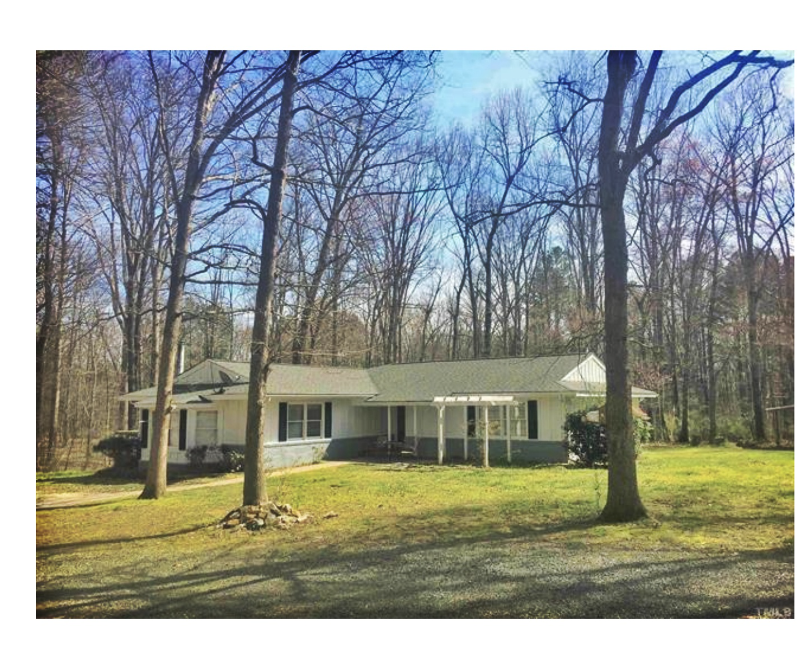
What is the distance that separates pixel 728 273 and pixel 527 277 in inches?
91.9

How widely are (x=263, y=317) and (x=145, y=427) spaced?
6.76 feet

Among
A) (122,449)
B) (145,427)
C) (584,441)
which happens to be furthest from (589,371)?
(122,449)

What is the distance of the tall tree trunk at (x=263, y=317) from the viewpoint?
583 cm

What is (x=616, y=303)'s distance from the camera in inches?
214

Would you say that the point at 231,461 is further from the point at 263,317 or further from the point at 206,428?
the point at 263,317

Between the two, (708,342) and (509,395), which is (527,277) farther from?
(509,395)

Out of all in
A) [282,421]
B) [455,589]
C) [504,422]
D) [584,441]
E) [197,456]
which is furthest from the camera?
[504,422]

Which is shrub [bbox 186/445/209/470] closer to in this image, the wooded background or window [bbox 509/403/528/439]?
the wooded background

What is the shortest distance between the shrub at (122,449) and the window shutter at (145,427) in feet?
0.20

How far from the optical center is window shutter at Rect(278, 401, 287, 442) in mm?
10484

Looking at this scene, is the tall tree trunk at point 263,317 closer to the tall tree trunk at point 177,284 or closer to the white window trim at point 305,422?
the tall tree trunk at point 177,284

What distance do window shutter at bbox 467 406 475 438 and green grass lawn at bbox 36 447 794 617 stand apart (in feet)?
17.7

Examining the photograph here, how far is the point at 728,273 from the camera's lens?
5812 millimetres
